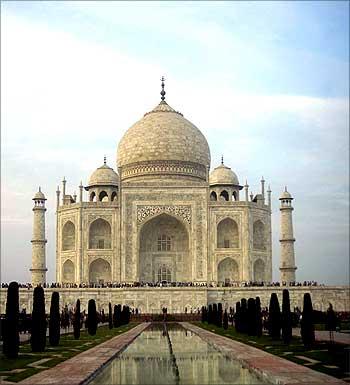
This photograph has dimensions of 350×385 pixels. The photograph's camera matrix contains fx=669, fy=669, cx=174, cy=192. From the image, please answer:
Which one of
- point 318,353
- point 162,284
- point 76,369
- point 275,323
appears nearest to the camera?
point 76,369

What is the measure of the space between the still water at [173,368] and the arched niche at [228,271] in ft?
68.0

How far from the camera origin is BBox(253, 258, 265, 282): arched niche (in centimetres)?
3282

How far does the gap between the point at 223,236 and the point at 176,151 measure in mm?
5430

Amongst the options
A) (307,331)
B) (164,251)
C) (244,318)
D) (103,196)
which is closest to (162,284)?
(164,251)

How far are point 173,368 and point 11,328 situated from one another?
365 cm

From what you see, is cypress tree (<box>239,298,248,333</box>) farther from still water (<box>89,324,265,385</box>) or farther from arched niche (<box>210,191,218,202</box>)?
arched niche (<box>210,191,218,202</box>)

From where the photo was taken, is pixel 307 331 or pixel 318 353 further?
pixel 307 331

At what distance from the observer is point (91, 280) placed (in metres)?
32.1

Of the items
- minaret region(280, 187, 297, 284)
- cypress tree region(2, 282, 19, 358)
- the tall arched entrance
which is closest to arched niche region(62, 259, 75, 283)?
the tall arched entrance

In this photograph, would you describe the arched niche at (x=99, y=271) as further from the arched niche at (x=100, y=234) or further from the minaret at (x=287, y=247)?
the minaret at (x=287, y=247)

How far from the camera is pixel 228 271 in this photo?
32188mm

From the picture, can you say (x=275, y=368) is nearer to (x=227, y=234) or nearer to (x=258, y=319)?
(x=258, y=319)

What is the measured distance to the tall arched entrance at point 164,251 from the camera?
107ft

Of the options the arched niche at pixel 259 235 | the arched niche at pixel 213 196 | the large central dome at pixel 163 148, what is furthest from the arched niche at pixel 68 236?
the arched niche at pixel 259 235
